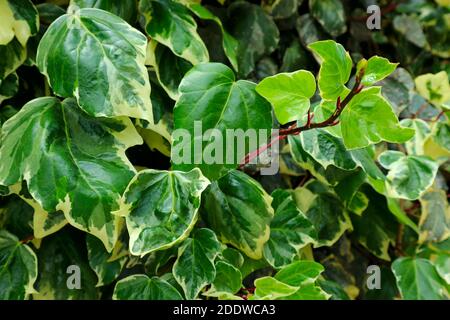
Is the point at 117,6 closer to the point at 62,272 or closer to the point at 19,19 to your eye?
the point at 19,19

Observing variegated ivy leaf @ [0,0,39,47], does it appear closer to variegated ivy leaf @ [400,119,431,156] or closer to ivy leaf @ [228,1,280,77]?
ivy leaf @ [228,1,280,77]

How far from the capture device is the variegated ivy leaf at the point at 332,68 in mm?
572

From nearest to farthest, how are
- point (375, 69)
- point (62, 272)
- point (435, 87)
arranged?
point (375, 69) → point (62, 272) → point (435, 87)

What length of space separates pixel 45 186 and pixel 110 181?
0.23ft

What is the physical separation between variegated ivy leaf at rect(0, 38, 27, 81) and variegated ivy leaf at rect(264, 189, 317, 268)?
1.27 feet

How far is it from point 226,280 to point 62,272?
0.26 metres

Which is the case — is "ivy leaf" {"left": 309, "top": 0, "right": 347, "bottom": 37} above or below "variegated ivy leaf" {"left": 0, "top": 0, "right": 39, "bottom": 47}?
below

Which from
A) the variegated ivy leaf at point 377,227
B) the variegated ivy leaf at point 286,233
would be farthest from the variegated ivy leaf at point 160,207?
the variegated ivy leaf at point 377,227

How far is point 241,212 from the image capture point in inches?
28.6

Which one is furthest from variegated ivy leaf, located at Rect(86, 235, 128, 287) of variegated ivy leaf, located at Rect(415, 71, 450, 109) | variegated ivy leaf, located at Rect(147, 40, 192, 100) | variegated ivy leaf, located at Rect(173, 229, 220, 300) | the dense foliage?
variegated ivy leaf, located at Rect(415, 71, 450, 109)

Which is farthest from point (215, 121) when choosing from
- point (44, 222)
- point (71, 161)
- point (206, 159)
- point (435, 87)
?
point (435, 87)

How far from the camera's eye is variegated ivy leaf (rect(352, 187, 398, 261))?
3.15 ft
